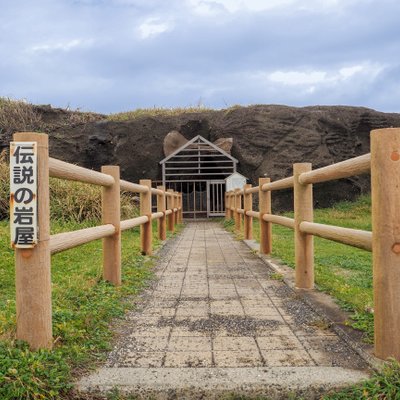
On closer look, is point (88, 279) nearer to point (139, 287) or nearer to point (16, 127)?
point (139, 287)

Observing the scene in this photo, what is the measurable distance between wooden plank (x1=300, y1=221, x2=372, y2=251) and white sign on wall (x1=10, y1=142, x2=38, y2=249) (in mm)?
1694

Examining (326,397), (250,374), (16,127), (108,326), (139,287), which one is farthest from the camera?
(16,127)

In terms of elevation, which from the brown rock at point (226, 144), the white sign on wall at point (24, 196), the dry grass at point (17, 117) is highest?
the dry grass at point (17, 117)

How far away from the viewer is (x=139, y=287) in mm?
4164

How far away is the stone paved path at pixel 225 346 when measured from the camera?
205 centimetres

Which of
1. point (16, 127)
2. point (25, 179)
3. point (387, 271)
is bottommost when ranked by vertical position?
point (387, 271)

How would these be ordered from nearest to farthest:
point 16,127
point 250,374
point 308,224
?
1. point 250,374
2. point 308,224
3. point 16,127

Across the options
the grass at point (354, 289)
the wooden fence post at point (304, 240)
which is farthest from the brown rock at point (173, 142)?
the wooden fence post at point (304, 240)

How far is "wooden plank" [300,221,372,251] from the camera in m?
2.49

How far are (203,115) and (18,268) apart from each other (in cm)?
1848

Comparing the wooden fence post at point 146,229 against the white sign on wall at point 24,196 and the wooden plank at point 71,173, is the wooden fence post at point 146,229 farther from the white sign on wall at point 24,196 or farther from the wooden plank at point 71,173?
the white sign on wall at point 24,196

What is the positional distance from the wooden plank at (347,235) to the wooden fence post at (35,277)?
1662 mm

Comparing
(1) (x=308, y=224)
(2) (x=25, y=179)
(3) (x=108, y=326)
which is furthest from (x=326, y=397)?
(1) (x=308, y=224)

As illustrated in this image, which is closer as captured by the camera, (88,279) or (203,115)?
(88,279)
